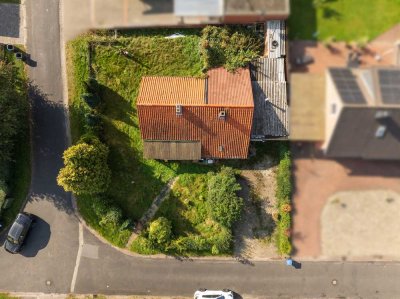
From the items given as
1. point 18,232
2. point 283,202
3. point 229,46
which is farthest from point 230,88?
point 18,232

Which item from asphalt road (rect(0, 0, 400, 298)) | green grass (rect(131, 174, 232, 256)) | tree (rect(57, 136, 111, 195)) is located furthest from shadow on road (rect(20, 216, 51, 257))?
green grass (rect(131, 174, 232, 256))

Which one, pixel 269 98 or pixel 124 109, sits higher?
pixel 269 98

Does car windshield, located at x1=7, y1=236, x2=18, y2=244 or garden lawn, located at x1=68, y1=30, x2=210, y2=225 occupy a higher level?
garden lawn, located at x1=68, y1=30, x2=210, y2=225

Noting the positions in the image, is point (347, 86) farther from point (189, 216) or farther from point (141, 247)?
point (141, 247)

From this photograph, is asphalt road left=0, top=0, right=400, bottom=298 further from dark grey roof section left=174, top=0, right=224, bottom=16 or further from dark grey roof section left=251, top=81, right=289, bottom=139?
dark grey roof section left=174, top=0, right=224, bottom=16

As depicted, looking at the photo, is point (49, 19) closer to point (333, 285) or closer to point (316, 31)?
point (316, 31)
